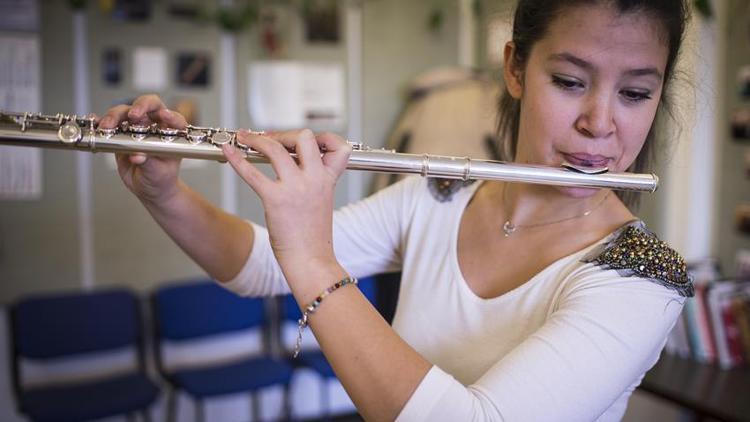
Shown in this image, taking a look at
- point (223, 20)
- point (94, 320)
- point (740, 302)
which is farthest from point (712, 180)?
point (94, 320)

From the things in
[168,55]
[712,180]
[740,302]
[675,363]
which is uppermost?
[168,55]

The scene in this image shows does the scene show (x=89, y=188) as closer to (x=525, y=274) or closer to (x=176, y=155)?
(x=176, y=155)

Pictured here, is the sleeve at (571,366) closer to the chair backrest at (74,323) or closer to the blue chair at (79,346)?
the blue chair at (79,346)

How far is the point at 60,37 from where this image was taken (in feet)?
9.45

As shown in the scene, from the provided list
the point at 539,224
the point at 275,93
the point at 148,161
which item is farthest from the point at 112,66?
the point at 539,224

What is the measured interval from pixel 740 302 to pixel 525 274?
5.23 feet

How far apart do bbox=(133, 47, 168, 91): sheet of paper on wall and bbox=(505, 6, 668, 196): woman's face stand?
2.48m

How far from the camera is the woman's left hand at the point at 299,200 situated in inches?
30.2

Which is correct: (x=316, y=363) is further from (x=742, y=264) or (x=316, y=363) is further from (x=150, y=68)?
(x=742, y=264)

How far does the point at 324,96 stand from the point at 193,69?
2.23 feet

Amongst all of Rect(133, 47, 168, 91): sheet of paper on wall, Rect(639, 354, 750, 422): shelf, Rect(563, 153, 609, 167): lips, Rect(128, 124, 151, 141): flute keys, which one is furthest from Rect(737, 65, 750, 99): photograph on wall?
Rect(133, 47, 168, 91): sheet of paper on wall

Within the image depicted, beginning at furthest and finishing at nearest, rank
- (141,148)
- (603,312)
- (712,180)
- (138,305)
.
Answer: (138,305) → (712,180) → (141,148) → (603,312)

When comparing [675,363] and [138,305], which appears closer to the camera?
[675,363]

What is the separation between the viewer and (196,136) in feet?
3.15
